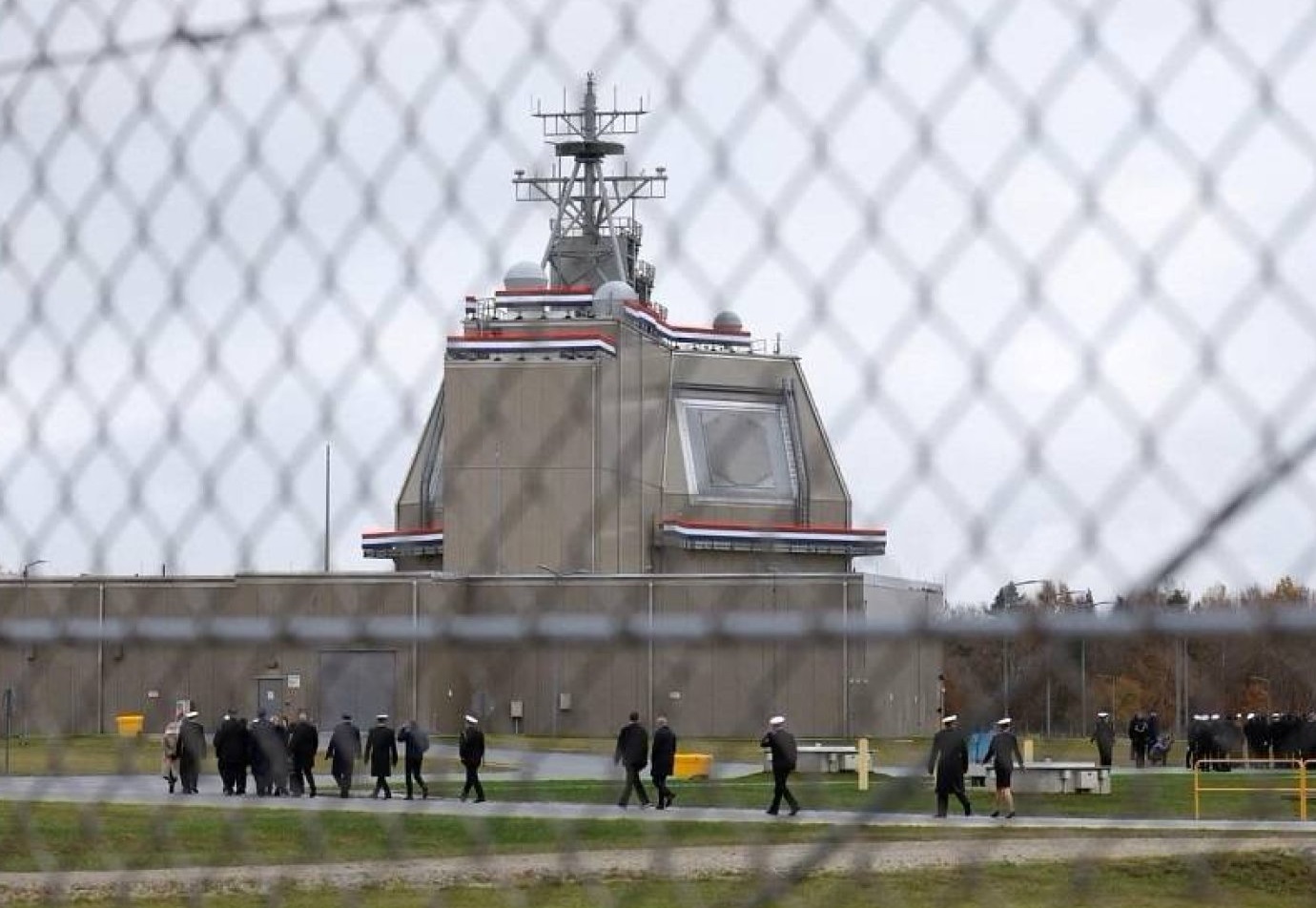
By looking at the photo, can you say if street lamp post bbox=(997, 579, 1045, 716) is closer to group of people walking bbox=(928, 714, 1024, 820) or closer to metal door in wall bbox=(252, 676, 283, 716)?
group of people walking bbox=(928, 714, 1024, 820)

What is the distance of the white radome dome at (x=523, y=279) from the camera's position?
312 cm

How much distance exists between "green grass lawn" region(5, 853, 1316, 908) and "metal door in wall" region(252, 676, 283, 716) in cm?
36

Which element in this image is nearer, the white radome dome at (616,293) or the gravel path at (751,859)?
the gravel path at (751,859)

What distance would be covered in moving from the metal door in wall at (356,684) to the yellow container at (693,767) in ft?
1.52

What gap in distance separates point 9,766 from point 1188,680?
7870 millimetres

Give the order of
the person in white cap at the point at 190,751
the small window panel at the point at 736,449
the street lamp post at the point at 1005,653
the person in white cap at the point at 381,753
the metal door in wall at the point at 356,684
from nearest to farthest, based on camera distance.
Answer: the street lamp post at the point at 1005,653, the metal door in wall at the point at 356,684, the small window panel at the point at 736,449, the person in white cap at the point at 381,753, the person in white cap at the point at 190,751

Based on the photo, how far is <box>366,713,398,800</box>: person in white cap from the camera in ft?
11.3

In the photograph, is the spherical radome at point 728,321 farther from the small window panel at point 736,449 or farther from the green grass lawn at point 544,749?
the green grass lawn at point 544,749

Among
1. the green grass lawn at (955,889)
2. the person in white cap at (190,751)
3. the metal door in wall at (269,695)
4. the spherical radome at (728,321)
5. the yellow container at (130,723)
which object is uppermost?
the spherical radome at (728,321)

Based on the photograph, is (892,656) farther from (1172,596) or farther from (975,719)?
(1172,596)

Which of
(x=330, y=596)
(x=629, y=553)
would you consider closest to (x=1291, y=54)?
(x=629, y=553)

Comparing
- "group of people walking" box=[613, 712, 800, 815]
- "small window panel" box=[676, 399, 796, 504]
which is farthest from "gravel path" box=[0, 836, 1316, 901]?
"small window panel" box=[676, 399, 796, 504]

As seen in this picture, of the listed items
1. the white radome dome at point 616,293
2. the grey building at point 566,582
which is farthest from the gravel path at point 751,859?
the white radome dome at point 616,293

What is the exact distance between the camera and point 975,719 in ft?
8.71
